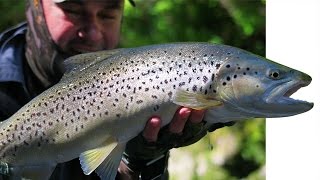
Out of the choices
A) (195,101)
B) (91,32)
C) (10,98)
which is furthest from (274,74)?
(10,98)

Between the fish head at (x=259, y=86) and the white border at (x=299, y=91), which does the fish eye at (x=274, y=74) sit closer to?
the fish head at (x=259, y=86)

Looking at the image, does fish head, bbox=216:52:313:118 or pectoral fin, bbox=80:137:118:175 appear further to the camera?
pectoral fin, bbox=80:137:118:175

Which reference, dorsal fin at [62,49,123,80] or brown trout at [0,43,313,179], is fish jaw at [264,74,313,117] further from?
dorsal fin at [62,49,123,80]

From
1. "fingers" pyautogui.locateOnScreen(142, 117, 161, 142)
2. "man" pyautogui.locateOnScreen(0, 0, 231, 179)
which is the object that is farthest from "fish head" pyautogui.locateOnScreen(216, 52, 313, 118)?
"man" pyautogui.locateOnScreen(0, 0, 231, 179)

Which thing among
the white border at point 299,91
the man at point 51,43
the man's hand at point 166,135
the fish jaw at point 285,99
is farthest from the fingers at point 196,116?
the white border at point 299,91

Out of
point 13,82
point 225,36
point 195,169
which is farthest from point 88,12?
point 195,169

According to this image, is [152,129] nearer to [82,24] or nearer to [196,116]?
[196,116]
